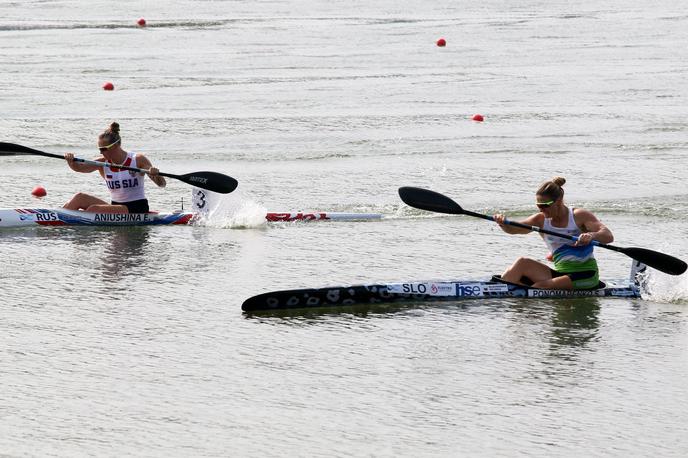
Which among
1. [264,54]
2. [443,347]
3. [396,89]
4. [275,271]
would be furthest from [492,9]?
[443,347]

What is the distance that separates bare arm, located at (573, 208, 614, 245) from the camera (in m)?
13.0

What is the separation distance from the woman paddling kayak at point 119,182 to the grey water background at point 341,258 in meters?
0.37

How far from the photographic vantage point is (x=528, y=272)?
13555 millimetres

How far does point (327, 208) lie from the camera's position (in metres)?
19.0

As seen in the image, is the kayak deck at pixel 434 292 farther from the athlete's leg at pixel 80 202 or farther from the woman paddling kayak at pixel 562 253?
the athlete's leg at pixel 80 202

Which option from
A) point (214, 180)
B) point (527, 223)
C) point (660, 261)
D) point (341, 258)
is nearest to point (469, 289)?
point (527, 223)

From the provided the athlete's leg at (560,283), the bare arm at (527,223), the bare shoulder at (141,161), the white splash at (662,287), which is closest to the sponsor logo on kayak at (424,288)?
the bare arm at (527,223)

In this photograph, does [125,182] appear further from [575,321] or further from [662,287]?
[662,287]

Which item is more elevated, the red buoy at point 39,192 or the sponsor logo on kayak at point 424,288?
the red buoy at point 39,192

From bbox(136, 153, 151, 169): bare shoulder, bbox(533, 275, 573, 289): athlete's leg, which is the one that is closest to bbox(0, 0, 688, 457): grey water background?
bbox(533, 275, 573, 289): athlete's leg

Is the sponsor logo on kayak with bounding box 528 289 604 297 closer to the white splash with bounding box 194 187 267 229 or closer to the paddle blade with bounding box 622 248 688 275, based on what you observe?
the paddle blade with bounding box 622 248 688 275

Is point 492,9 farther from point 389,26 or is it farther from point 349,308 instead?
point 349,308

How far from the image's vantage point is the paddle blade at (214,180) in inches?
677

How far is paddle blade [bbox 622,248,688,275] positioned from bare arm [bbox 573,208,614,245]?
497 millimetres
